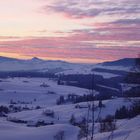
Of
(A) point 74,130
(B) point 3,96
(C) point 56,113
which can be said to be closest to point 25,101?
(B) point 3,96

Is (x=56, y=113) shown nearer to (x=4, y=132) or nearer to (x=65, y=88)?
(x=4, y=132)

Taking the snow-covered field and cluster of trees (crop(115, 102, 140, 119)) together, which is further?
cluster of trees (crop(115, 102, 140, 119))

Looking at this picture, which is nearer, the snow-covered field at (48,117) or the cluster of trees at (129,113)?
the snow-covered field at (48,117)

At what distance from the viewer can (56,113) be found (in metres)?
88.3

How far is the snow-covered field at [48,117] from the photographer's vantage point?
24800 mm

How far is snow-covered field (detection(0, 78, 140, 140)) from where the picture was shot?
24800 mm

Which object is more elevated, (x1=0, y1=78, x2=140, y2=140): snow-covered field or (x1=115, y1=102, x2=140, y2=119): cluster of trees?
(x1=115, y1=102, x2=140, y2=119): cluster of trees

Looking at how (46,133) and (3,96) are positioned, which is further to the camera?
(3,96)

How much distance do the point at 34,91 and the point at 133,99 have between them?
13401 cm

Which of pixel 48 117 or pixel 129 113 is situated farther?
pixel 48 117

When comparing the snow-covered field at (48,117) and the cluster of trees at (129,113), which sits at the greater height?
the cluster of trees at (129,113)

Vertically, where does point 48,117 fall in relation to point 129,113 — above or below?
below

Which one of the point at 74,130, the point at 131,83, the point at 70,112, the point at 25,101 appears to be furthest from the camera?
the point at 25,101

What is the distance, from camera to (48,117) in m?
81.9
